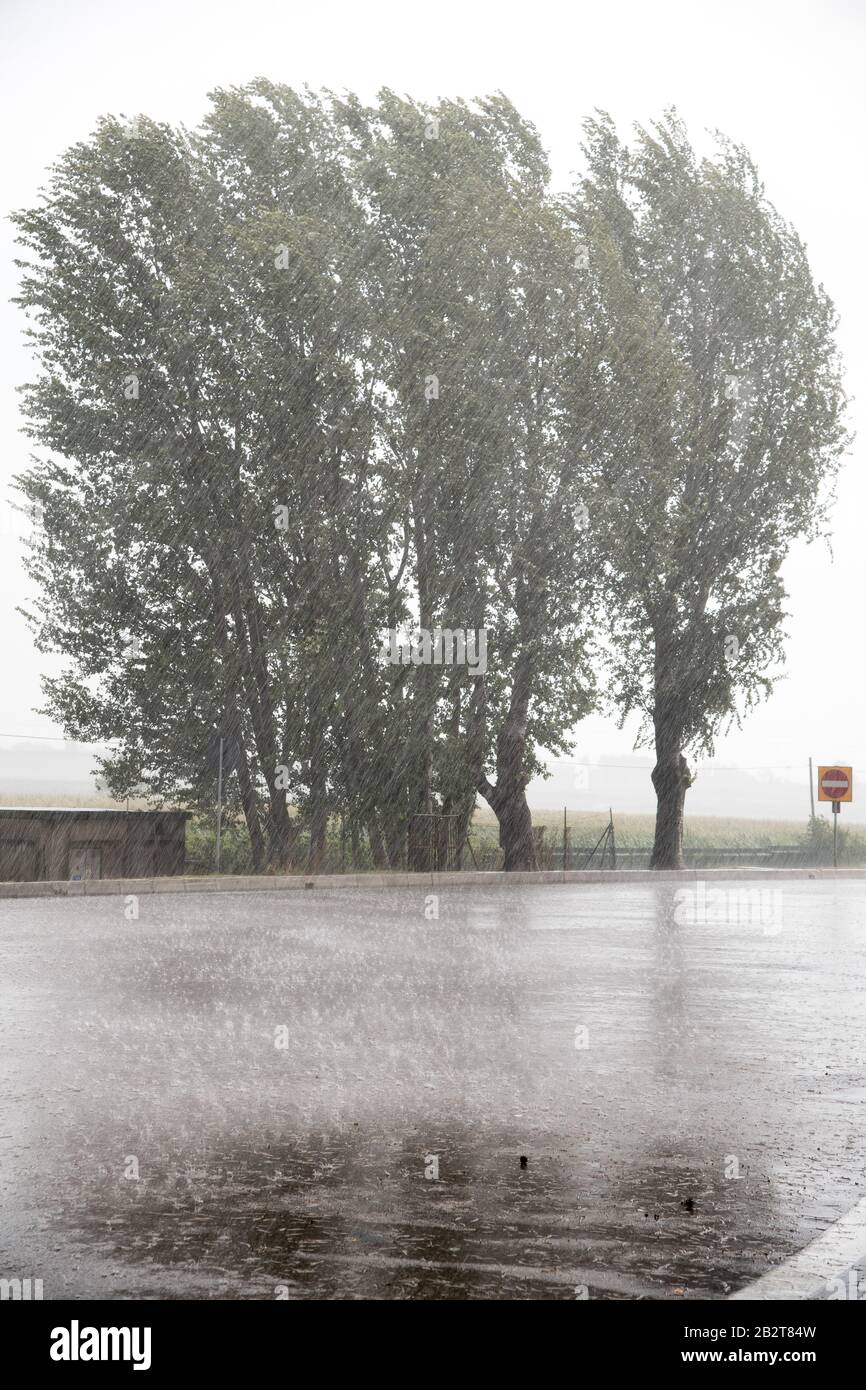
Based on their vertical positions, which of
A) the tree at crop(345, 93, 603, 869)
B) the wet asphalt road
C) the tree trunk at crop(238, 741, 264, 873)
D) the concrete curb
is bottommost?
the concrete curb

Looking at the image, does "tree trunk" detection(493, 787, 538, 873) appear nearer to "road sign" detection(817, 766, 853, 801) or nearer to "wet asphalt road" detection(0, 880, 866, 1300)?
"road sign" detection(817, 766, 853, 801)

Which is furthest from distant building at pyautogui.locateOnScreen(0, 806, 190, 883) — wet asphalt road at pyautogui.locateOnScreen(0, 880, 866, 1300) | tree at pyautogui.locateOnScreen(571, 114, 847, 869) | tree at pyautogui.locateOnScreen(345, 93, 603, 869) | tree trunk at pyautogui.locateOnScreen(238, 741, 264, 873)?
wet asphalt road at pyautogui.locateOnScreen(0, 880, 866, 1300)

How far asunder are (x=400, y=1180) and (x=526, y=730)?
31944 millimetres

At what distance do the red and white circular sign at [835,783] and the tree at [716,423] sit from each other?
6.16 m

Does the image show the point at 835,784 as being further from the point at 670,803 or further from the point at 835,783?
the point at 670,803

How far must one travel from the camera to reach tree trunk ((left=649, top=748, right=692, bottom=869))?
4166 cm

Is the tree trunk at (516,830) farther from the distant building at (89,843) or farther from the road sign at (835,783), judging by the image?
the road sign at (835,783)

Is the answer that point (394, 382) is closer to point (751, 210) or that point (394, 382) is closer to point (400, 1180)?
point (751, 210)

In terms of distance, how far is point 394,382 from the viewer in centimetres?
3431

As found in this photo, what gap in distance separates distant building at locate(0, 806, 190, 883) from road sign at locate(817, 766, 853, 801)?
801 inches

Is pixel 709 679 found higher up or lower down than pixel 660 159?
lower down
